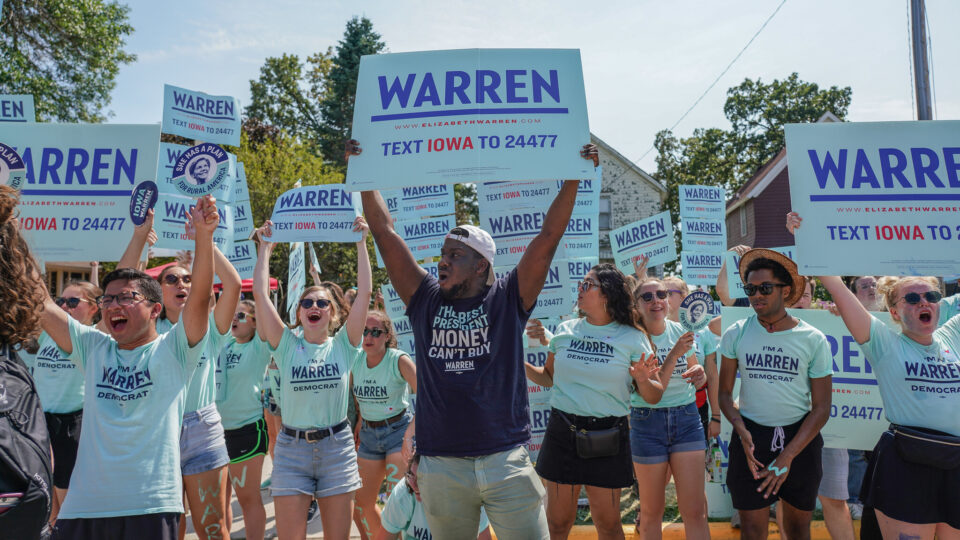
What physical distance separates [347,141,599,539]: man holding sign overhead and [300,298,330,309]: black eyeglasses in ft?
6.08

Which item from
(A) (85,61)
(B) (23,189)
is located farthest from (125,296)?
(A) (85,61)

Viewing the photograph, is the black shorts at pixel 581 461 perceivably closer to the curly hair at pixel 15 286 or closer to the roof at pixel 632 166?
the curly hair at pixel 15 286

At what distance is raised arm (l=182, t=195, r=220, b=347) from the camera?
3027 mm

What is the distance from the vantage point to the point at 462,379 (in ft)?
9.61

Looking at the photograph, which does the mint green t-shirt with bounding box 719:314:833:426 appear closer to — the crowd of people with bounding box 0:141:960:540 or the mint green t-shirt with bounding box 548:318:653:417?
the crowd of people with bounding box 0:141:960:540

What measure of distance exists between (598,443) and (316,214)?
3295 millimetres

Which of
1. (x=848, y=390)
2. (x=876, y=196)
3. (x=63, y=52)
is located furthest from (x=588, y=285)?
(x=63, y=52)

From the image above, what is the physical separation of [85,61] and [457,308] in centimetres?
2079

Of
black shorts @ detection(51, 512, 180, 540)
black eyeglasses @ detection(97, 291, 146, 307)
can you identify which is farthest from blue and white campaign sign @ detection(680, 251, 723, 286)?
black shorts @ detection(51, 512, 180, 540)

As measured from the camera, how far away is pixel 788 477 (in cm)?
427

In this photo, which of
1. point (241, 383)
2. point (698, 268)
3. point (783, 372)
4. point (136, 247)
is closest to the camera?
point (136, 247)

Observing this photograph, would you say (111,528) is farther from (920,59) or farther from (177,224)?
(920,59)

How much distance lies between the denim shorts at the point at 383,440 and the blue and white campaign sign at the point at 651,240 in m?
4.05

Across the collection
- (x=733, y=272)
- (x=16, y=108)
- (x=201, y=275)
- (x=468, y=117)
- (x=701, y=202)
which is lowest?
(x=201, y=275)
